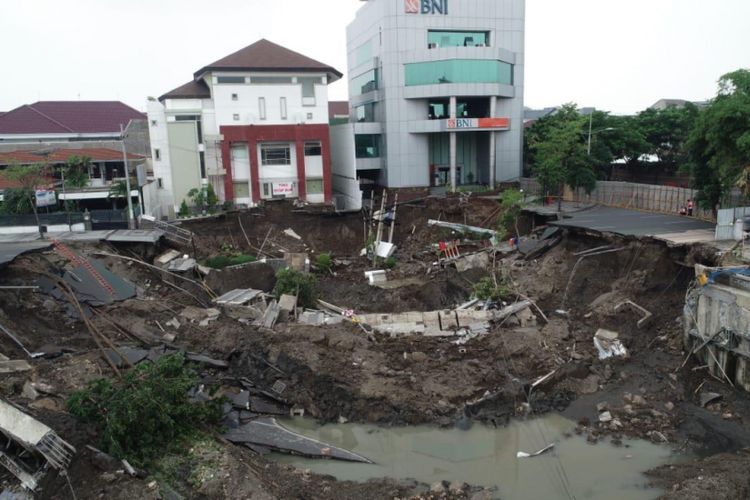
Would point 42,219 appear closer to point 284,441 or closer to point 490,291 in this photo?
point 284,441

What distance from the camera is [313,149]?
41500 millimetres

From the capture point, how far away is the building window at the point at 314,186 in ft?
137

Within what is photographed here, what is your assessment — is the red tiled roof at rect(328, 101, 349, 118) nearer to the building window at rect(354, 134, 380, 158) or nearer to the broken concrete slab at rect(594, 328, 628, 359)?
the building window at rect(354, 134, 380, 158)

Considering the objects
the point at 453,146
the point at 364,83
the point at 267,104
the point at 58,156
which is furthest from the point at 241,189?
the point at 364,83

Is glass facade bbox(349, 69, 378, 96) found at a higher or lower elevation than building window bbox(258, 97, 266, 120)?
higher

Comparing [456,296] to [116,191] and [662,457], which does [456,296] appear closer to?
[662,457]

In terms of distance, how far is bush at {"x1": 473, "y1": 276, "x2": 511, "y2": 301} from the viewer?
25422mm

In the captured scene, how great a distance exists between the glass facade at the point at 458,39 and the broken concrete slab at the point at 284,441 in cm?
3697

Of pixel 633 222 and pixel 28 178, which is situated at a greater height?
pixel 28 178

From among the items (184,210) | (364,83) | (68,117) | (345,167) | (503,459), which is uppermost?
(364,83)

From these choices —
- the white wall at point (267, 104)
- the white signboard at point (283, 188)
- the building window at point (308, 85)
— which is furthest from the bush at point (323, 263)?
the building window at point (308, 85)

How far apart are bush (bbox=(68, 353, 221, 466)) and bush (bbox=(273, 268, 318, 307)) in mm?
10506

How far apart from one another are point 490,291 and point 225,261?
46.7 feet

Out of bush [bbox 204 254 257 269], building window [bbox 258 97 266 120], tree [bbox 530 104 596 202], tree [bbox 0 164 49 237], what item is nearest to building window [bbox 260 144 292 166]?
building window [bbox 258 97 266 120]
